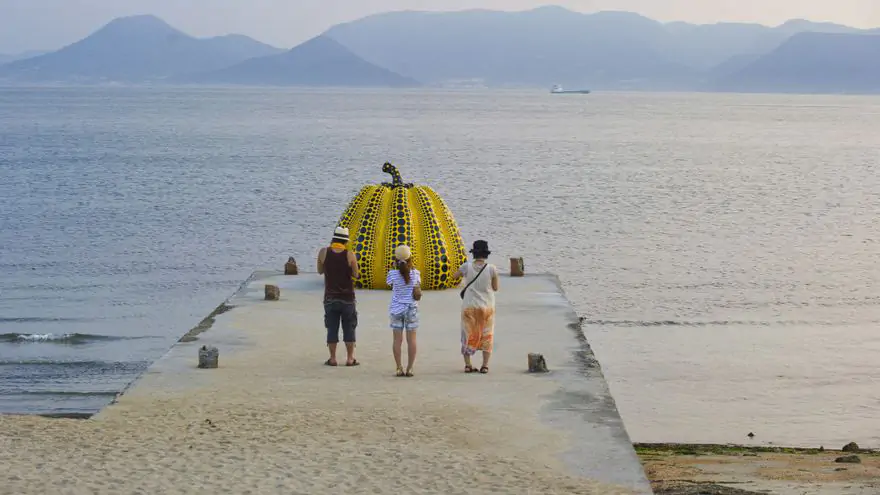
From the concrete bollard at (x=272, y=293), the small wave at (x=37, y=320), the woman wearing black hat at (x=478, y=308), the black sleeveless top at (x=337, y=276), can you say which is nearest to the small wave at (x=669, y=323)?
the concrete bollard at (x=272, y=293)

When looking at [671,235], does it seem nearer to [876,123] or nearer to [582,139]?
[582,139]

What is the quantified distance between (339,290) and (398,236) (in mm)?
5791

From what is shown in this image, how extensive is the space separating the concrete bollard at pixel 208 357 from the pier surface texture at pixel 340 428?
143mm

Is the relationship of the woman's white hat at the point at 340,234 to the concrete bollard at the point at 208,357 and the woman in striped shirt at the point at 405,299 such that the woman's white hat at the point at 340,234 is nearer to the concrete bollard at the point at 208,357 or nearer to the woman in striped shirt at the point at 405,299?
the woman in striped shirt at the point at 405,299

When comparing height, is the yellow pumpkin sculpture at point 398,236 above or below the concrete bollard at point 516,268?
above

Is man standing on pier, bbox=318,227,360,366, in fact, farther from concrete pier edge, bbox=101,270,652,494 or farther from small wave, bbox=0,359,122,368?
small wave, bbox=0,359,122,368

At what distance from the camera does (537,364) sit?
15.5m

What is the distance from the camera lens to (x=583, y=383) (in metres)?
14.9

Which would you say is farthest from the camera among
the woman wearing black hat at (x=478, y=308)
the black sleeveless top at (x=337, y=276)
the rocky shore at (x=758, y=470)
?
the black sleeveless top at (x=337, y=276)

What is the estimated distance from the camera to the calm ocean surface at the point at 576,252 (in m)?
21.1

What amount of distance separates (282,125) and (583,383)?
431 feet

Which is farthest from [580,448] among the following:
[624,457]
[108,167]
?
[108,167]

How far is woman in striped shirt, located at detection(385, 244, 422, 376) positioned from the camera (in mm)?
14867

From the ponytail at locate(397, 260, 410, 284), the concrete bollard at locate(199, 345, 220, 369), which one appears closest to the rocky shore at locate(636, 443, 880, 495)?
the ponytail at locate(397, 260, 410, 284)
